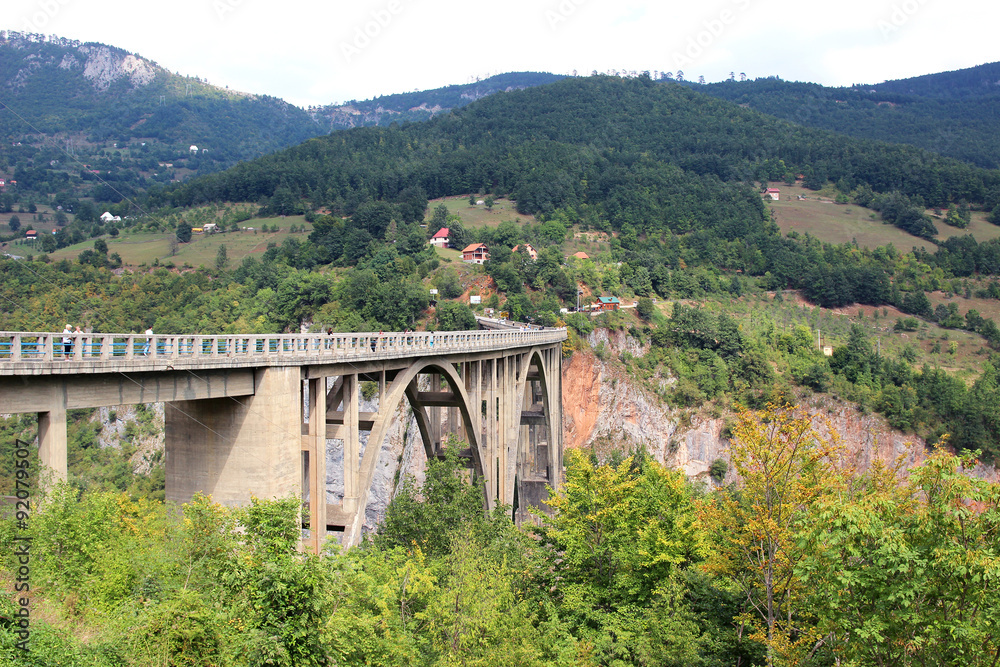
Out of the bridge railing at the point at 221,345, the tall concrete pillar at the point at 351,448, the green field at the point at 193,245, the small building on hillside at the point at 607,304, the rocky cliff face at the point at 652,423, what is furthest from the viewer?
the green field at the point at 193,245

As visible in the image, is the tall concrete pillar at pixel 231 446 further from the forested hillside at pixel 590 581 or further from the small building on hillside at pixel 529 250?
the small building on hillside at pixel 529 250

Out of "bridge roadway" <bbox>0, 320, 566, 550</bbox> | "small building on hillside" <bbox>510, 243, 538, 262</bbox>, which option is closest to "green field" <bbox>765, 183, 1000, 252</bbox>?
"small building on hillside" <bbox>510, 243, 538, 262</bbox>

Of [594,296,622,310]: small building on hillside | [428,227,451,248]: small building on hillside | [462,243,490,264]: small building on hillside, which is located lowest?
[594,296,622,310]: small building on hillside

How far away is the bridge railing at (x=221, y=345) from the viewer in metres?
13.5

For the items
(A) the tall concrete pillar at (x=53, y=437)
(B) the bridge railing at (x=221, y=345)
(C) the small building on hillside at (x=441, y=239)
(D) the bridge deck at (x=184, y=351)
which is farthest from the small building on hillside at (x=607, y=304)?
(A) the tall concrete pillar at (x=53, y=437)

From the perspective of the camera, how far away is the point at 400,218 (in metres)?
103

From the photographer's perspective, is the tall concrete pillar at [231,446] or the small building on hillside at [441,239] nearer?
the tall concrete pillar at [231,446]

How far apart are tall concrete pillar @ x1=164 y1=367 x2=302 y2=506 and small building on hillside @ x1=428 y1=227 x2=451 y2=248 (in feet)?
270

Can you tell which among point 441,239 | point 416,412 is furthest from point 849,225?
point 416,412

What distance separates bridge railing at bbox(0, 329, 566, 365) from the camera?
13492mm

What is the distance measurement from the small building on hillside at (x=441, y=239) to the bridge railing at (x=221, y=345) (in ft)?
215

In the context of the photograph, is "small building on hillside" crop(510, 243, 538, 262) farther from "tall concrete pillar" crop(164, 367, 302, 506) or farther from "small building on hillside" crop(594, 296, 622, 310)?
"tall concrete pillar" crop(164, 367, 302, 506)

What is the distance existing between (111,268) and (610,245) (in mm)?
69287

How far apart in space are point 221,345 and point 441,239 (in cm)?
7997
